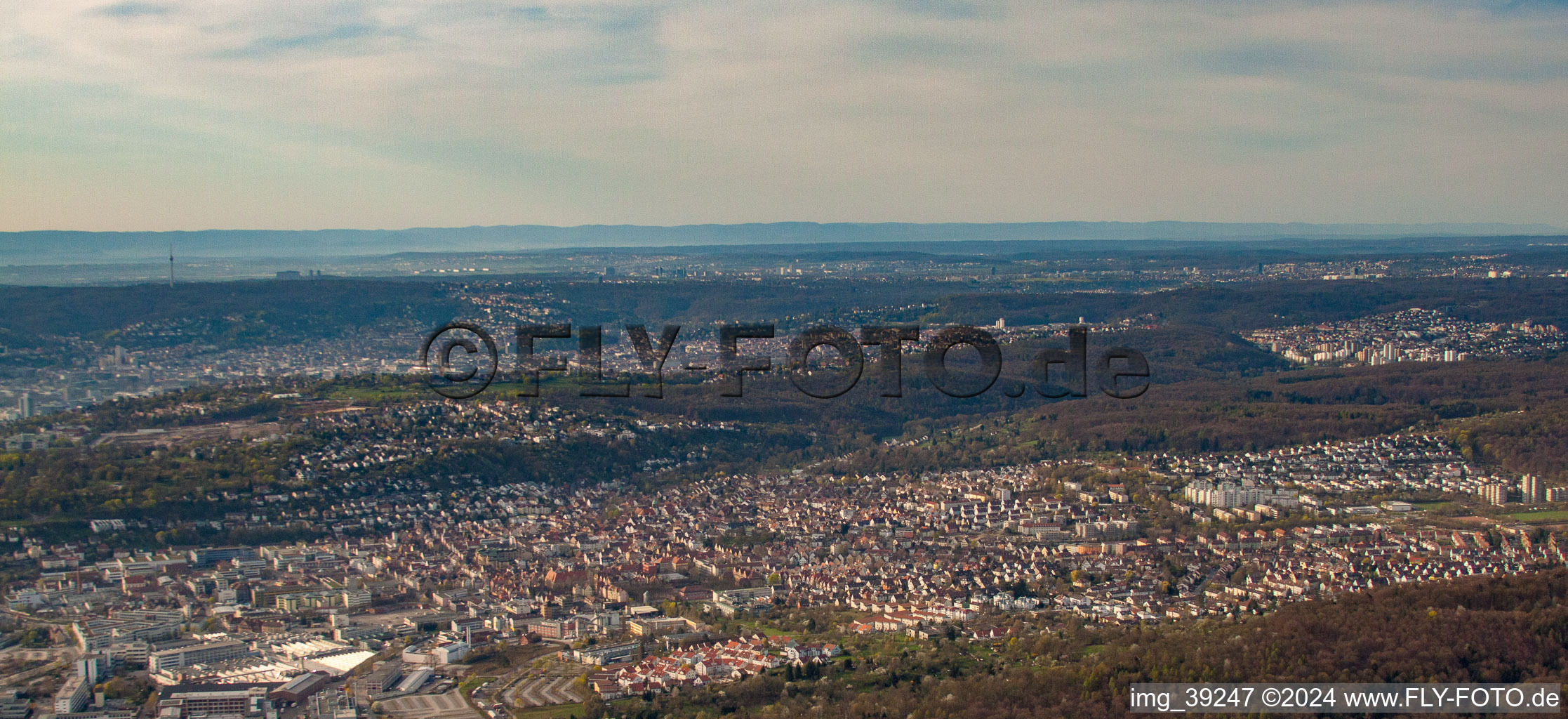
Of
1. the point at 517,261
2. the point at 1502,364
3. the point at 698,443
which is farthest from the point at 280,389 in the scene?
the point at 517,261

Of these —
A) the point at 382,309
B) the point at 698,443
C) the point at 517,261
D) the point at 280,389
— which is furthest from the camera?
the point at 517,261

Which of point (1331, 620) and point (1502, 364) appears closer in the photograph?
point (1331, 620)

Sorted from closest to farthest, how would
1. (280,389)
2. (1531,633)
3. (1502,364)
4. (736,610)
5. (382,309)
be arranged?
(1531,633)
(736,610)
(280,389)
(1502,364)
(382,309)

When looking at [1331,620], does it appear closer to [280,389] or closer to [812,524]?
[812,524]

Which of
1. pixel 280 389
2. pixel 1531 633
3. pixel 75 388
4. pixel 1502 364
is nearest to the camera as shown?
pixel 1531 633

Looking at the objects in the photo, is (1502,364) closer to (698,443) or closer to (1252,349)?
(1252,349)

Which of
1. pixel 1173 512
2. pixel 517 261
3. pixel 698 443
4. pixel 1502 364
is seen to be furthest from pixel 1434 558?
pixel 517 261
